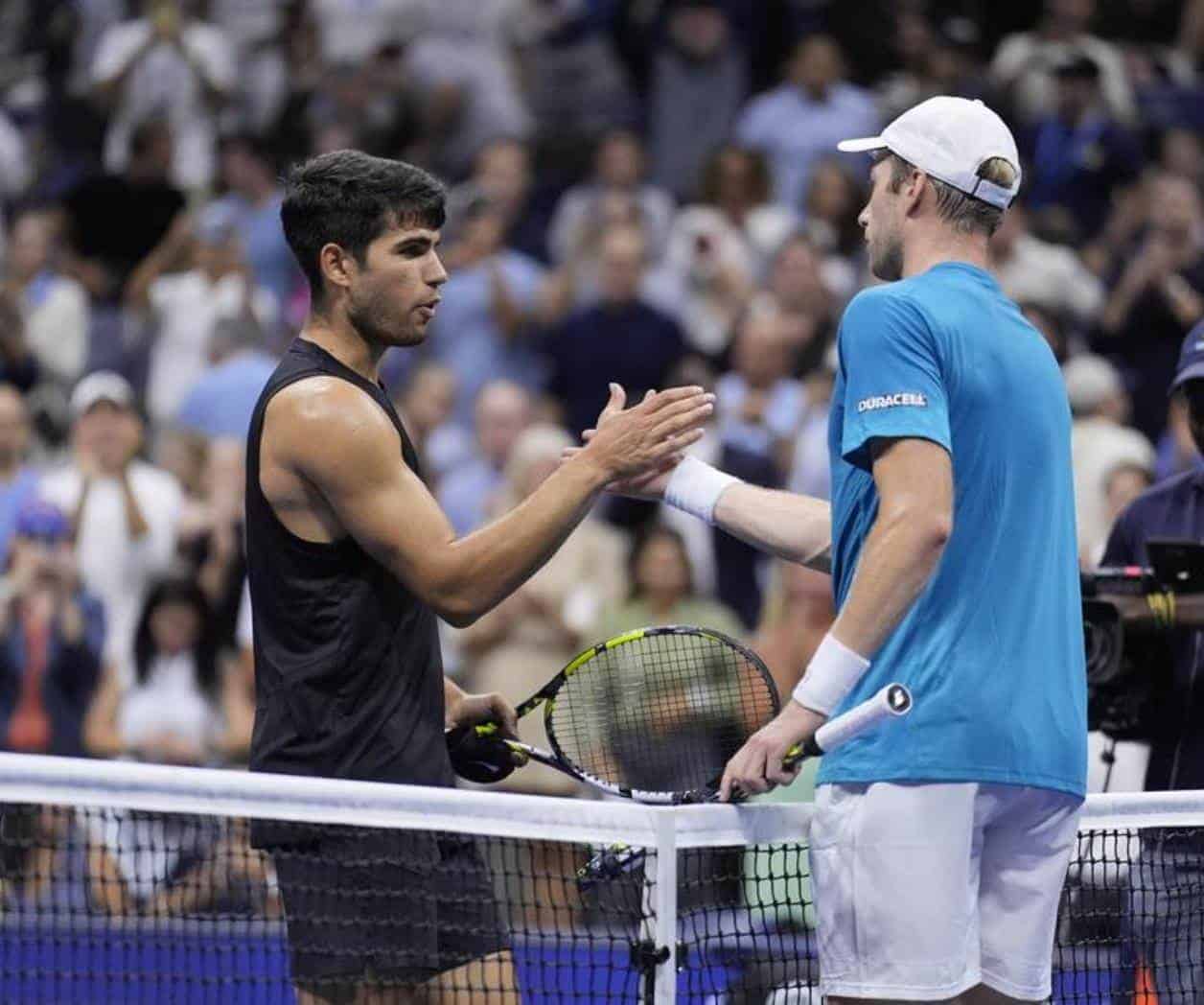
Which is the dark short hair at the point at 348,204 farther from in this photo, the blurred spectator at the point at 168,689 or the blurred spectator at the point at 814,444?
the blurred spectator at the point at 814,444

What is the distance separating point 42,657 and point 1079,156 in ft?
20.2

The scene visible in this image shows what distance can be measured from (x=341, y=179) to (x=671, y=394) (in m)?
0.80

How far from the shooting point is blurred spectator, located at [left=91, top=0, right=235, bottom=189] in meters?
14.7

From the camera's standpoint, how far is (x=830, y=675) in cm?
450

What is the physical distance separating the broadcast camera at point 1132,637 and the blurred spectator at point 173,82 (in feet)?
31.3

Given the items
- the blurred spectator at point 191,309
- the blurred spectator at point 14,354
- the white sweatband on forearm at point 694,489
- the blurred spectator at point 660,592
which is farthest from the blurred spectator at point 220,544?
the white sweatband on forearm at point 694,489

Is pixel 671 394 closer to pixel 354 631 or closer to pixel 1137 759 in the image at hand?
pixel 354 631

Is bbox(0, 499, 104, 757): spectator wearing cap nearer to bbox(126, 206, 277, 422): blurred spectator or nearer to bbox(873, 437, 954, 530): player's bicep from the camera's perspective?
bbox(126, 206, 277, 422): blurred spectator

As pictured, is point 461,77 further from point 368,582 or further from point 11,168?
point 368,582

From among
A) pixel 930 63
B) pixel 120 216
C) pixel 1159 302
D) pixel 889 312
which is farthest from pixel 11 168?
pixel 889 312

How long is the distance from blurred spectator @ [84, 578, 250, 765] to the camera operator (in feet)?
16.1

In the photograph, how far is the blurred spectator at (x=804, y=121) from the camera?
13680 millimetres

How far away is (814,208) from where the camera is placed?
42.9 feet

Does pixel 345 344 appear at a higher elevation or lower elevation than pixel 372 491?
higher
